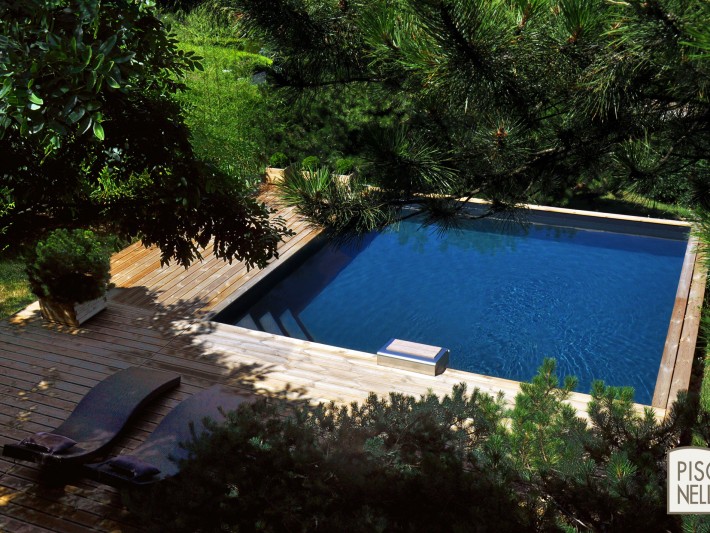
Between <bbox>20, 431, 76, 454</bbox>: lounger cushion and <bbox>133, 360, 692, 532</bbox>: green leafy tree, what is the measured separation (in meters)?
1.54

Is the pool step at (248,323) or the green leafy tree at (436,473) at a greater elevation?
the green leafy tree at (436,473)

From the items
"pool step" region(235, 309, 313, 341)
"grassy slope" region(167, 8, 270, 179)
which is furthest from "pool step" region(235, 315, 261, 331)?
"grassy slope" region(167, 8, 270, 179)

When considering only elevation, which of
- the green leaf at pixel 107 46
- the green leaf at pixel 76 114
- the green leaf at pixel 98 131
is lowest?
the green leaf at pixel 98 131

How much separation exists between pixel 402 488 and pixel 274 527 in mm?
738

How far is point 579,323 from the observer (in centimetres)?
913

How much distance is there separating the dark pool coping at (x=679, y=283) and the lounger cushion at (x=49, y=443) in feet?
8.42

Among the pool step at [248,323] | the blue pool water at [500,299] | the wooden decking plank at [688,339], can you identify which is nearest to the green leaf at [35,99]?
the wooden decking plank at [688,339]

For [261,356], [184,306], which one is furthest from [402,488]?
[184,306]

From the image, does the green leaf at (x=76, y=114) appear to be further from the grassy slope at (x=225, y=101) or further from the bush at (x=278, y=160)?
the bush at (x=278, y=160)

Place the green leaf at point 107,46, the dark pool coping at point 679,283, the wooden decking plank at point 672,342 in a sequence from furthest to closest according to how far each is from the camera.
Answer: the dark pool coping at point 679,283
the wooden decking plank at point 672,342
the green leaf at point 107,46

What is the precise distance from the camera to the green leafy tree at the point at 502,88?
9.02 feet

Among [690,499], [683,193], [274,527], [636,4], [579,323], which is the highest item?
[636,4]

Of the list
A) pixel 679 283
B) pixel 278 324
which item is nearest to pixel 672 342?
pixel 679 283

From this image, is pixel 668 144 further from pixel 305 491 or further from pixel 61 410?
pixel 61 410
